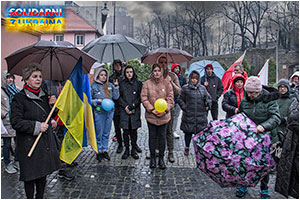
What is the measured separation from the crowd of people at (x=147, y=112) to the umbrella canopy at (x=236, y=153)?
0.16 metres

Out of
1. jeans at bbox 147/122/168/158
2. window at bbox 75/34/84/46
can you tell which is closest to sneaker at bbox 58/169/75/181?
jeans at bbox 147/122/168/158

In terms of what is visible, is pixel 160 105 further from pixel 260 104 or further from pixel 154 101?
pixel 260 104

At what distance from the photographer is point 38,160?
10.8 feet

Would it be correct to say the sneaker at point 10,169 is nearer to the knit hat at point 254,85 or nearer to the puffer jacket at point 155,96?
the puffer jacket at point 155,96

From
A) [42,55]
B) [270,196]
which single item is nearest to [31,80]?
[42,55]

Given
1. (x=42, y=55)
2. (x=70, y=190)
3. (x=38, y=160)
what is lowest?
(x=70, y=190)

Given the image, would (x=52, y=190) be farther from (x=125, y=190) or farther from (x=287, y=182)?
(x=287, y=182)

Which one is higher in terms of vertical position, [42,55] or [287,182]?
[42,55]

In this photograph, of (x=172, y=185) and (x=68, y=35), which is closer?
(x=172, y=185)

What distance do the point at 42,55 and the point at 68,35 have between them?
32.1 metres

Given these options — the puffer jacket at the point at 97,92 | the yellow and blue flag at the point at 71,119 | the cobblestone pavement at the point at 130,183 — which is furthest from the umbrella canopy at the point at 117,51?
the cobblestone pavement at the point at 130,183

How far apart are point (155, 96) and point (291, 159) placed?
2719 millimetres

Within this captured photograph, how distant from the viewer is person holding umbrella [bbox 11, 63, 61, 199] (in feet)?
10.5

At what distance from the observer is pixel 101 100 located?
5582 mm
